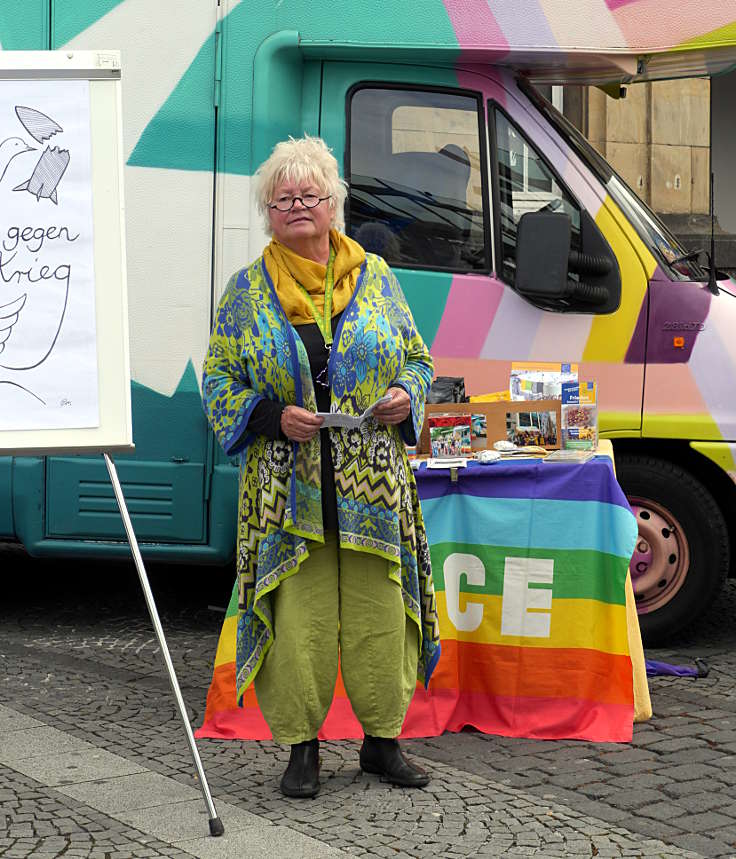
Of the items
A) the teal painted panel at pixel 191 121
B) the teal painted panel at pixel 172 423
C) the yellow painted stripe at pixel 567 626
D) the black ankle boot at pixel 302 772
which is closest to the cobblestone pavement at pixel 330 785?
the black ankle boot at pixel 302 772

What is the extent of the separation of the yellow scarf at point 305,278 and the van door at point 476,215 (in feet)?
5.60

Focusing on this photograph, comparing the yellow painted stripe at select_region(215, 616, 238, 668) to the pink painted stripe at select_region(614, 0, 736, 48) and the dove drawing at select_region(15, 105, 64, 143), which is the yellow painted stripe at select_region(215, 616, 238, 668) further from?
the pink painted stripe at select_region(614, 0, 736, 48)

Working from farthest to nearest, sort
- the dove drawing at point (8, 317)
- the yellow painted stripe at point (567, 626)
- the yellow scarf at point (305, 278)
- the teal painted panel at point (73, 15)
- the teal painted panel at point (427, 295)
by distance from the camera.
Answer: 1. the teal painted panel at point (73, 15)
2. the teal painted panel at point (427, 295)
3. the yellow painted stripe at point (567, 626)
4. the yellow scarf at point (305, 278)
5. the dove drawing at point (8, 317)

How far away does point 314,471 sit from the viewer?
414cm

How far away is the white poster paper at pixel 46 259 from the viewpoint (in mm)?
3938

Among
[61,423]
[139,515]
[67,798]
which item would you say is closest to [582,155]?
[139,515]

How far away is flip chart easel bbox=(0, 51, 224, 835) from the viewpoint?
12.9 feet

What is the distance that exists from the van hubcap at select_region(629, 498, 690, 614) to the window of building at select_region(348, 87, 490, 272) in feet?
4.12

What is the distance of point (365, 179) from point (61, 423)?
2.48 metres

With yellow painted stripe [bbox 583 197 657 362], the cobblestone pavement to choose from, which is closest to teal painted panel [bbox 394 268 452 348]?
yellow painted stripe [bbox 583 197 657 362]

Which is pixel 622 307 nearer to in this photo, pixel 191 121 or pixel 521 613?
pixel 521 613

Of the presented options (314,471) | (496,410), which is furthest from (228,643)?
(496,410)

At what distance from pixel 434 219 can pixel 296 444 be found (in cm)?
214

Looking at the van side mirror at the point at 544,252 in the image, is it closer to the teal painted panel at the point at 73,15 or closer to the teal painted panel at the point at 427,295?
the teal painted panel at the point at 427,295
